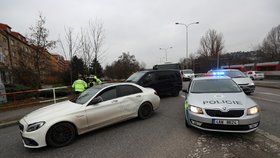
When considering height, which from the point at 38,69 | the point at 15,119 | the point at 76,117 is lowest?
the point at 15,119

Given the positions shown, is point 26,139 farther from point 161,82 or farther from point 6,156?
point 161,82

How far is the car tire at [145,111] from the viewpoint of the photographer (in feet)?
21.4

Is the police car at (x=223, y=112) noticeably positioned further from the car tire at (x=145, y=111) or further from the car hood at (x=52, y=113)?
the car hood at (x=52, y=113)

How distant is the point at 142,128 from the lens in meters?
5.58

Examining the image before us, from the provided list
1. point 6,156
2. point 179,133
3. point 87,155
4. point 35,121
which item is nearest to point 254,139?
point 179,133

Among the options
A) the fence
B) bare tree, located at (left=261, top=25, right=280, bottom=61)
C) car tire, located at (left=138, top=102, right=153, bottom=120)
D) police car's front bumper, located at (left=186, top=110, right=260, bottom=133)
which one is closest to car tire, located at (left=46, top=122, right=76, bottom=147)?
car tire, located at (left=138, top=102, right=153, bottom=120)

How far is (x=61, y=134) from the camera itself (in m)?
4.71

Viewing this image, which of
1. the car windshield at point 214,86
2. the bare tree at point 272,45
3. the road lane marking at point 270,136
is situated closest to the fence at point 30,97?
the car windshield at point 214,86

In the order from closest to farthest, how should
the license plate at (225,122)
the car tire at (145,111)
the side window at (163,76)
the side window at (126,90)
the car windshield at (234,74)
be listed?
1. the license plate at (225,122)
2. the side window at (126,90)
3. the car tire at (145,111)
4. the side window at (163,76)
5. the car windshield at (234,74)

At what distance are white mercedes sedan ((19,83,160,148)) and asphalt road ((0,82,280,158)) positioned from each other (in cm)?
27

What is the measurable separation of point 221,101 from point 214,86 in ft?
4.53

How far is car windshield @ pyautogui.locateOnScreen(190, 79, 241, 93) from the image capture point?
5.64 m

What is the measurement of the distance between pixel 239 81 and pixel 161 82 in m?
4.71

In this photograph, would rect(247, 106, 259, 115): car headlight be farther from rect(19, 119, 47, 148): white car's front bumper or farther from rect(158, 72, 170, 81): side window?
rect(158, 72, 170, 81): side window
